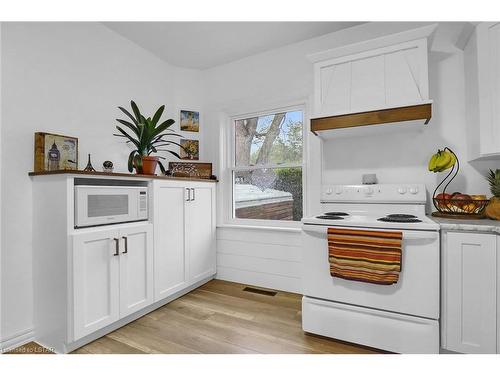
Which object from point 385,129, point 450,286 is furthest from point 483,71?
point 450,286

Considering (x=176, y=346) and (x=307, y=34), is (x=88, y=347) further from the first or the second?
(x=307, y=34)

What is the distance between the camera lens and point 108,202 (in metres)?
1.82

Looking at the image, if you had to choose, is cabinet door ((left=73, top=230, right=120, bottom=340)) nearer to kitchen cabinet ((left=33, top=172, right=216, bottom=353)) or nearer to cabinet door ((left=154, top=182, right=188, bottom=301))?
kitchen cabinet ((left=33, top=172, right=216, bottom=353))

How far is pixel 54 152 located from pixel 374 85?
2.43 m

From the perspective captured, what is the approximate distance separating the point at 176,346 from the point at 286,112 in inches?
91.6

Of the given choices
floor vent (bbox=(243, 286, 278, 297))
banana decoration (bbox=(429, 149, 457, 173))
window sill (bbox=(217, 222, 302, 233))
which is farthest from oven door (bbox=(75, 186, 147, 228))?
banana decoration (bbox=(429, 149, 457, 173))

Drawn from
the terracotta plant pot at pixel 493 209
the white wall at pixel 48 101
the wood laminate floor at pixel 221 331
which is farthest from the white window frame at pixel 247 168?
the terracotta plant pot at pixel 493 209

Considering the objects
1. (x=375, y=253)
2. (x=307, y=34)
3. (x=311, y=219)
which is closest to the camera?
(x=375, y=253)

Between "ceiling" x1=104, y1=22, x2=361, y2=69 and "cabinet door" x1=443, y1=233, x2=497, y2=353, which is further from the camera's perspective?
"ceiling" x1=104, y1=22, x2=361, y2=69

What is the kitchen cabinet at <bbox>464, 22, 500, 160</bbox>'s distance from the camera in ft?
5.33

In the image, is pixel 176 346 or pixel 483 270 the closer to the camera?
pixel 483 270

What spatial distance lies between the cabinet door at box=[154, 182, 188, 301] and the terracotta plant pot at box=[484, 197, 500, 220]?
2.32 metres

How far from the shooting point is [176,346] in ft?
5.51

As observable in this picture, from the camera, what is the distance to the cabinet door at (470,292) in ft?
4.63
